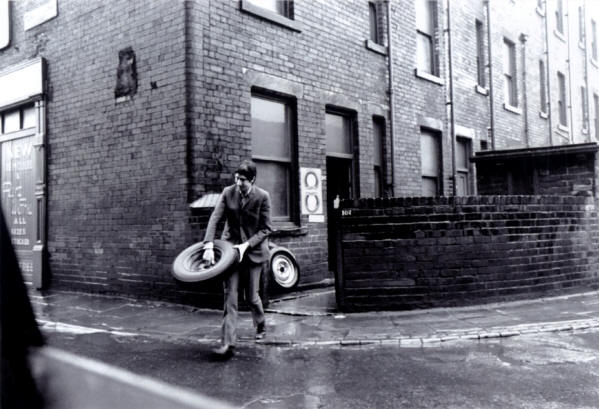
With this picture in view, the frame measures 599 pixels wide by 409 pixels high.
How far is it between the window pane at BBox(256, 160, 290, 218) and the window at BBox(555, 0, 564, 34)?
54.7 ft

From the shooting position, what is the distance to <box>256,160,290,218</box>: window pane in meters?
8.96

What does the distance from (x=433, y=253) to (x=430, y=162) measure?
6.42 meters

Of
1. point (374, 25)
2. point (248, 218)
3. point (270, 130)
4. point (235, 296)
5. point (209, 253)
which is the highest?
point (374, 25)

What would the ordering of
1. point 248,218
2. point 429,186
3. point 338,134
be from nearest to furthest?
1. point 248,218
2. point 338,134
3. point 429,186

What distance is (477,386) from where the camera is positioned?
Answer: 405 cm

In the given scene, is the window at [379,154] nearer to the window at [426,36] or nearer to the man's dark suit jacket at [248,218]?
the window at [426,36]

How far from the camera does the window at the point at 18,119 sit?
1052 centimetres

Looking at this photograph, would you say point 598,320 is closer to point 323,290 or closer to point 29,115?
point 323,290

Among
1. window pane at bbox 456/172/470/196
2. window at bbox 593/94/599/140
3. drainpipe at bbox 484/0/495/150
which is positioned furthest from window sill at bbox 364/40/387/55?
window at bbox 593/94/599/140

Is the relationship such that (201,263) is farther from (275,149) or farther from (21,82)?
(21,82)

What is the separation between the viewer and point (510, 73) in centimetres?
1692

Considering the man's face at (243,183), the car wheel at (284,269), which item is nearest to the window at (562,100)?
the car wheel at (284,269)

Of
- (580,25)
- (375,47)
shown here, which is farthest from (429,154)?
(580,25)

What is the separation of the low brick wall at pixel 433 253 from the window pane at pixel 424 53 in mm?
6251
